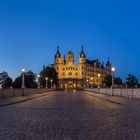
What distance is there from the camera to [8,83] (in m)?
188

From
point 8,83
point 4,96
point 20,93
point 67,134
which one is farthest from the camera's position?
point 8,83

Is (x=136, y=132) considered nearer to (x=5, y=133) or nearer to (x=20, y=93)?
(x=5, y=133)

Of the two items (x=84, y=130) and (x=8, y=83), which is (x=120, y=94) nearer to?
(x=84, y=130)

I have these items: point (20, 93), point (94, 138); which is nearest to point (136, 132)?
point (94, 138)

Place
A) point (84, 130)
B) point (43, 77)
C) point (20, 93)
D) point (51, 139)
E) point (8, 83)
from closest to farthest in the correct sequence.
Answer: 1. point (51, 139)
2. point (84, 130)
3. point (20, 93)
4. point (43, 77)
5. point (8, 83)

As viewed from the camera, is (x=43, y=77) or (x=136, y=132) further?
(x=43, y=77)

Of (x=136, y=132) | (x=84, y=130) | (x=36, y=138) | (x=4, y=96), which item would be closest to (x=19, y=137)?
(x=36, y=138)

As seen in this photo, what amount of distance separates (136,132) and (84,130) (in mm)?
1735

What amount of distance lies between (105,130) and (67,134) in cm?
167

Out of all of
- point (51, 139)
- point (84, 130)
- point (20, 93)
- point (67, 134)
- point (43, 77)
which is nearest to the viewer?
point (51, 139)

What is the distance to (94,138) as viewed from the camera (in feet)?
31.7

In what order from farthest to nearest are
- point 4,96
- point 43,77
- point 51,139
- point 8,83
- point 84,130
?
point 8,83 → point 43,77 → point 4,96 → point 84,130 → point 51,139

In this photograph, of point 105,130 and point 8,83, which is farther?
point 8,83

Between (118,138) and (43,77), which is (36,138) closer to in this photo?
(118,138)
